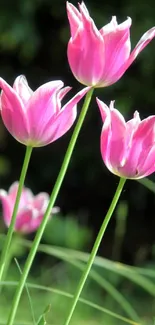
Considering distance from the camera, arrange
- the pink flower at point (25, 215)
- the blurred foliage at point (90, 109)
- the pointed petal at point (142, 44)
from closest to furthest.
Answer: the pointed petal at point (142, 44), the pink flower at point (25, 215), the blurred foliage at point (90, 109)

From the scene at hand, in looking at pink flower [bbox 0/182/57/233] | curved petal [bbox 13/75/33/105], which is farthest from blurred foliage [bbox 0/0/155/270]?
curved petal [bbox 13/75/33/105]

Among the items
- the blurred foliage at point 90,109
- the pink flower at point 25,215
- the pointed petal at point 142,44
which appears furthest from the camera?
the blurred foliage at point 90,109

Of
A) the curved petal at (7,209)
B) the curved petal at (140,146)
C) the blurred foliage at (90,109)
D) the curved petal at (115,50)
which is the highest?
the curved petal at (115,50)

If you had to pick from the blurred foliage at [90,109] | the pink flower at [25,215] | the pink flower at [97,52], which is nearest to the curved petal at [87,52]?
the pink flower at [97,52]

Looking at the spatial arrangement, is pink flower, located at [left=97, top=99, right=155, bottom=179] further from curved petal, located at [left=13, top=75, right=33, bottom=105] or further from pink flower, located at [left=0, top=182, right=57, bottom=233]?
pink flower, located at [left=0, top=182, right=57, bottom=233]

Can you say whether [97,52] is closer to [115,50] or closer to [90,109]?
[115,50]

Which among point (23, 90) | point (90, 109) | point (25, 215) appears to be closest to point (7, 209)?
point (25, 215)

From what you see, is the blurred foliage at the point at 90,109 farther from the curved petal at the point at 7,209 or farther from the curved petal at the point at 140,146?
the curved petal at the point at 140,146

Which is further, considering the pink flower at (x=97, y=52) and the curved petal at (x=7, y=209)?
the curved petal at (x=7, y=209)
